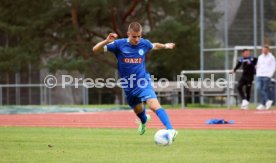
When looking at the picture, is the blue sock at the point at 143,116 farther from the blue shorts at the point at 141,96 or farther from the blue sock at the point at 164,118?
the blue sock at the point at 164,118

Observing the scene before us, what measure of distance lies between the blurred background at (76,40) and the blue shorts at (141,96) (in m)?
22.7

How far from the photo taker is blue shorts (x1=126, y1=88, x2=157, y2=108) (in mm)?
12500

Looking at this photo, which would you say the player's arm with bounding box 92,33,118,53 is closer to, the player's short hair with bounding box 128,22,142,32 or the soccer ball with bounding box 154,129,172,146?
the player's short hair with bounding box 128,22,142,32

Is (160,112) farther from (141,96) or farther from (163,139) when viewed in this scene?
(163,139)

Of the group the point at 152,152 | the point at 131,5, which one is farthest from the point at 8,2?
the point at 152,152

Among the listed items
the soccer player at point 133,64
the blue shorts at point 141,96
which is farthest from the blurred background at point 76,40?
the soccer player at point 133,64

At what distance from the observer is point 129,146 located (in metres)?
12.0

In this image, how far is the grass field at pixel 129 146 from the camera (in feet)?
33.3

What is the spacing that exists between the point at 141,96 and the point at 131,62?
59 cm

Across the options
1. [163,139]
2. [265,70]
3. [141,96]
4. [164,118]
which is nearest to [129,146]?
[164,118]

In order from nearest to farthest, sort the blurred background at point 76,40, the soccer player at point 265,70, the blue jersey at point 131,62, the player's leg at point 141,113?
the blue jersey at point 131,62, the player's leg at point 141,113, the soccer player at point 265,70, the blurred background at point 76,40

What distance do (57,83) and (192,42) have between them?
7.55 meters

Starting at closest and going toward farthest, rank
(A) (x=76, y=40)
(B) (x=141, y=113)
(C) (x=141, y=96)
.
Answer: (C) (x=141, y=96)
(B) (x=141, y=113)
(A) (x=76, y=40)

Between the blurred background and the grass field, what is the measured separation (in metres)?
21.1
